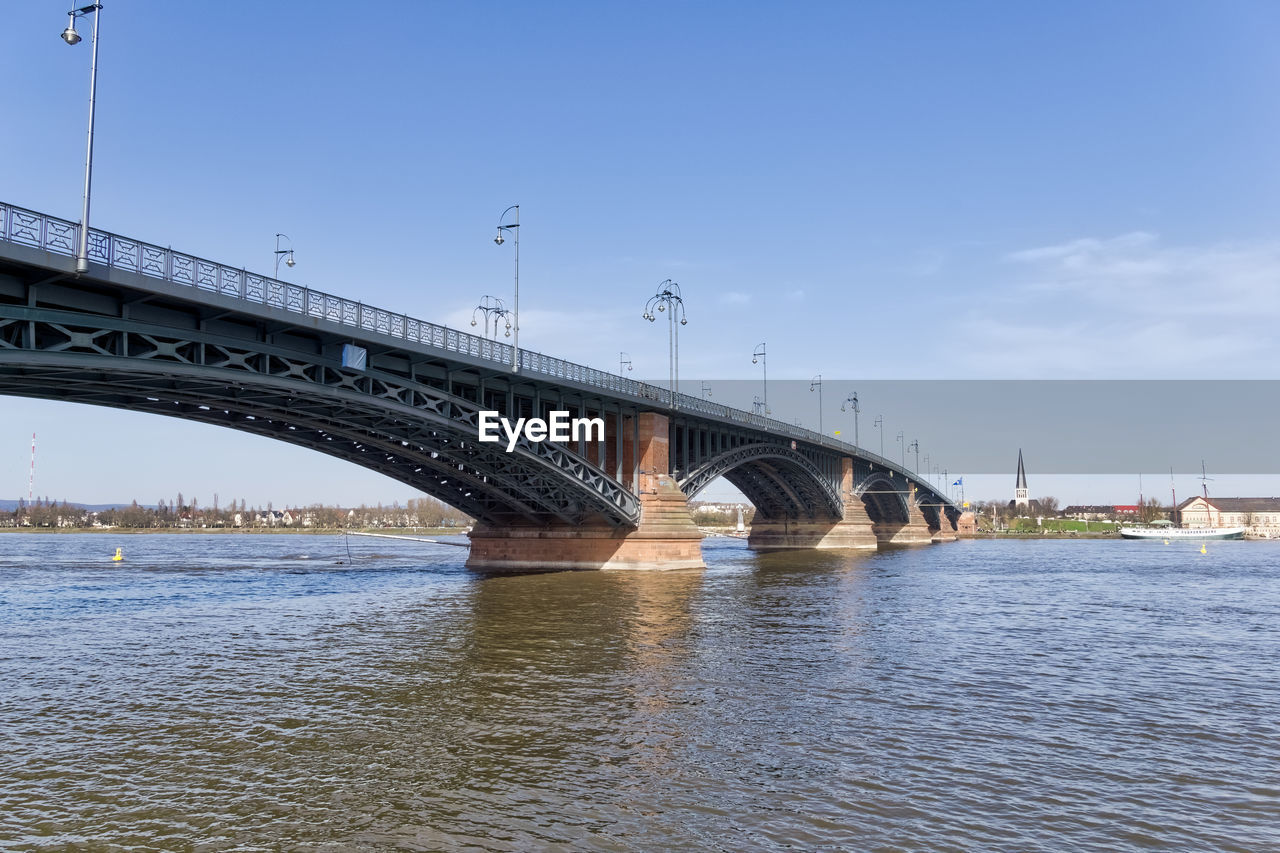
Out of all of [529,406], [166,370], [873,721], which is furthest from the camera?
[529,406]

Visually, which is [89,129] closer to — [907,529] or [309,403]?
[309,403]

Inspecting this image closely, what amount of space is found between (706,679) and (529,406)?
3280 centimetres

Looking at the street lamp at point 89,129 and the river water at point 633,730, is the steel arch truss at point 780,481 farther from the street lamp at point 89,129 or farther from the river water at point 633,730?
the street lamp at point 89,129

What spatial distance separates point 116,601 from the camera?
4012 cm

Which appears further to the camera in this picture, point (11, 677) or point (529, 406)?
point (529, 406)

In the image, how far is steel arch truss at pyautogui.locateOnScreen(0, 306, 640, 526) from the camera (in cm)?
2627

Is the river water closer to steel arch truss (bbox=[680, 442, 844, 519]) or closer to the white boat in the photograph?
steel arch truss (bbox=[680, 442, 844, 519])

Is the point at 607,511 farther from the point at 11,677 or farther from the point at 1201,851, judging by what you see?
the point at 1201,851

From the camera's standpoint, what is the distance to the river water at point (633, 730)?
36.5 feet

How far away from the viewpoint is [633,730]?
16000 mm

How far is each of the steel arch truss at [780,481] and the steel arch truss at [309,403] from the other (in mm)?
20791

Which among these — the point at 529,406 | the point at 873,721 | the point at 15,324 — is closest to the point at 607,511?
the point at 529,406

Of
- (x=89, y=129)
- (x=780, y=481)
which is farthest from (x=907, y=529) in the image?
(x=89, y=129)

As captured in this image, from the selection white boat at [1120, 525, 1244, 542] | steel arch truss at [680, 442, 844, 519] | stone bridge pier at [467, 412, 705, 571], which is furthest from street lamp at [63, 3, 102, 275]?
white boat at [1120, 525, 1244, 542]
